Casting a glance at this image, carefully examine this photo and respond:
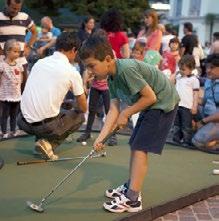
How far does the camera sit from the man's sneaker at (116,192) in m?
4.18

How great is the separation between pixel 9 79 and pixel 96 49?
9.88ft

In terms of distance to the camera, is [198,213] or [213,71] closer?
[198,213]

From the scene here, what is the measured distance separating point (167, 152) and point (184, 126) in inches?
27.7

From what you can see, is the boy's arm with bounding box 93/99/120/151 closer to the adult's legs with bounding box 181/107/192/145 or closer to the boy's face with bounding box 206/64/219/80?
the boy's face with bounding box 206/64/219/80

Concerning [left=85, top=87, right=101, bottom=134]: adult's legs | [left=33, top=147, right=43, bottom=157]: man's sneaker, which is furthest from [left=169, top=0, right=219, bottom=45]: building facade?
[left=33, top=147, right=43, bottom=157]: man's sneaker

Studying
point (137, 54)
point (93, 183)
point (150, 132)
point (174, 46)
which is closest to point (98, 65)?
point (150, 132)

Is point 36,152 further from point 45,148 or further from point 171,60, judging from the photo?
point 171,60

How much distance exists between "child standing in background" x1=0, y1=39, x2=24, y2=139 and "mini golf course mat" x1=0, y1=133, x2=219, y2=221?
0.63m

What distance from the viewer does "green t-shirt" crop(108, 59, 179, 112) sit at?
373 centimetres

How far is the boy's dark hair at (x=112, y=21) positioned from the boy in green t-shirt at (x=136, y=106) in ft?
9.54

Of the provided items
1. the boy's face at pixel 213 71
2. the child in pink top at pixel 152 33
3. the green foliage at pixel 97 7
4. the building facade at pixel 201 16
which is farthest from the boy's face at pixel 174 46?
the building facade at pixel 201 16

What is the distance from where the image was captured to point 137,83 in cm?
372

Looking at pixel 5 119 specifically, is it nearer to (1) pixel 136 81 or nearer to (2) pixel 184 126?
(2) pixel 184 126

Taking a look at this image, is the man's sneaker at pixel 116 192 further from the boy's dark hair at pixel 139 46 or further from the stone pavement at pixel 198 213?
the boy's dark hair at pixel 139 46
